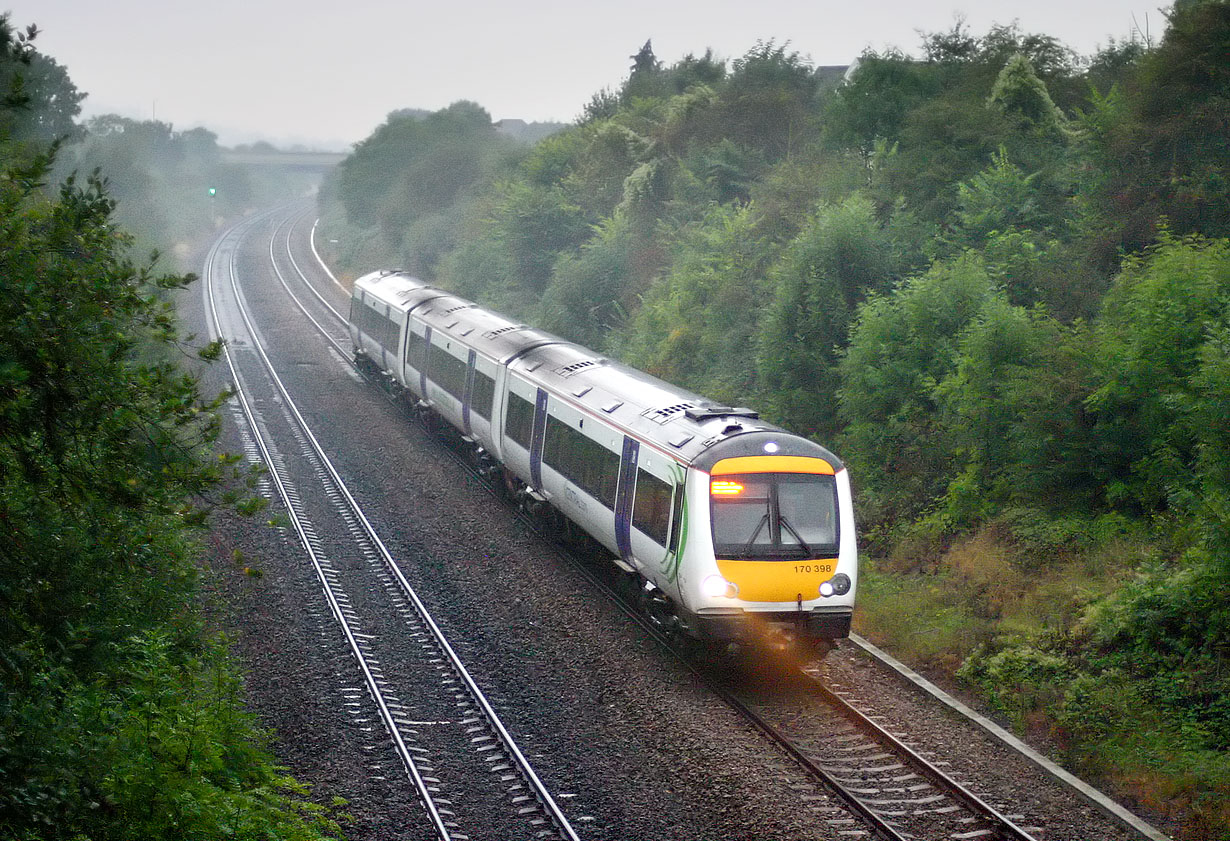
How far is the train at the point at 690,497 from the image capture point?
12086 mm

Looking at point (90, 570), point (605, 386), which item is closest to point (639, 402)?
point (605, 386)

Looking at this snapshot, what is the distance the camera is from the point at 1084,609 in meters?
12.9

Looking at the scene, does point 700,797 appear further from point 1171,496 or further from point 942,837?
point 1171,496

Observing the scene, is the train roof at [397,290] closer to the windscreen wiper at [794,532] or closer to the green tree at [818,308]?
the green tree at [818,308]

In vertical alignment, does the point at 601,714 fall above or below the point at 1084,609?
below

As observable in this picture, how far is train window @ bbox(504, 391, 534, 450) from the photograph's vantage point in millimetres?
17891

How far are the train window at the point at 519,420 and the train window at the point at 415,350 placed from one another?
20.5ft

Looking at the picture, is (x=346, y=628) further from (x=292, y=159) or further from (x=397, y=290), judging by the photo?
(x=292, y=159)

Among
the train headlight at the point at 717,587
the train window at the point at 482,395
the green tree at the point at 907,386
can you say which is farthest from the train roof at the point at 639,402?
the green tree at the point at 907,386

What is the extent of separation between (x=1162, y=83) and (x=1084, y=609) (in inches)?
470

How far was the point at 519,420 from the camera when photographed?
723 inches

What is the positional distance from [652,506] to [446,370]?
416 inches

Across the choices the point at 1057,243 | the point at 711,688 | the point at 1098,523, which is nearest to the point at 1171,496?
the point at 1098,523

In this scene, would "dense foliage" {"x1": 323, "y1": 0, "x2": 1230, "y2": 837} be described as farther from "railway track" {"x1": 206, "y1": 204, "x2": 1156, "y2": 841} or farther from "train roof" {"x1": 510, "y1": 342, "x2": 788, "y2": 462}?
"train roof" {"x1": 510, "y1": 342, "x2": 788, "y2": 462}
